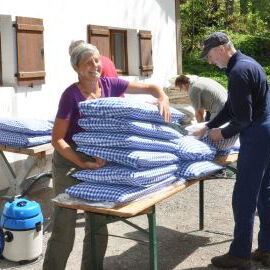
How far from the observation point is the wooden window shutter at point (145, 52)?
9.24 meters

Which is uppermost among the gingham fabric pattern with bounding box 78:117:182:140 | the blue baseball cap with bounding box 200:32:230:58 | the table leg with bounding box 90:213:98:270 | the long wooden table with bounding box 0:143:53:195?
the blue baseball cap with bounding box 200:32:230:58

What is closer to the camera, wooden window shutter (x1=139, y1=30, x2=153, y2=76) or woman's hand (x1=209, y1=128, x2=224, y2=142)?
woman's hand (x1=209, y1=128, x2=224, y2=142)

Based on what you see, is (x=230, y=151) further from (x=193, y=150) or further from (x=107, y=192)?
(x=107, y=192)

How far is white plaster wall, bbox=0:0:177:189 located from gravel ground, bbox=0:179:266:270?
1254 millimetres

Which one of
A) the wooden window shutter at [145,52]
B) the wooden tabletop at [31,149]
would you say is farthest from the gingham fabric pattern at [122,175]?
the wooden window shutter at [145,52]

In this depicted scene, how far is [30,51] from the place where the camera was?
21.5 feet

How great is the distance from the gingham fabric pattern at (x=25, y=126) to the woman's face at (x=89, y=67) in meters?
2.15

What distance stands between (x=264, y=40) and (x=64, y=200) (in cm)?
2051

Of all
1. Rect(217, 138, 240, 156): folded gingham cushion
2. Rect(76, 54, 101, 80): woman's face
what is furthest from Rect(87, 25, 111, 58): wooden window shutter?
Rect(76, 54, 101, 80): woman's face

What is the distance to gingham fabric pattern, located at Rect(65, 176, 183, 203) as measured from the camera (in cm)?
303

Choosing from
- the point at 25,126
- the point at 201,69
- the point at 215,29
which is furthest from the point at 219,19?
the point at 25,126

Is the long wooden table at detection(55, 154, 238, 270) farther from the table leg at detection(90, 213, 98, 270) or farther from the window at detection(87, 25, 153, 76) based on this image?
the window at detection(87, 25, 153, 76)

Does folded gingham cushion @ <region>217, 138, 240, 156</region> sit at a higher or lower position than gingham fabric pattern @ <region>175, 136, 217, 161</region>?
lower

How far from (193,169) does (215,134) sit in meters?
0.43
